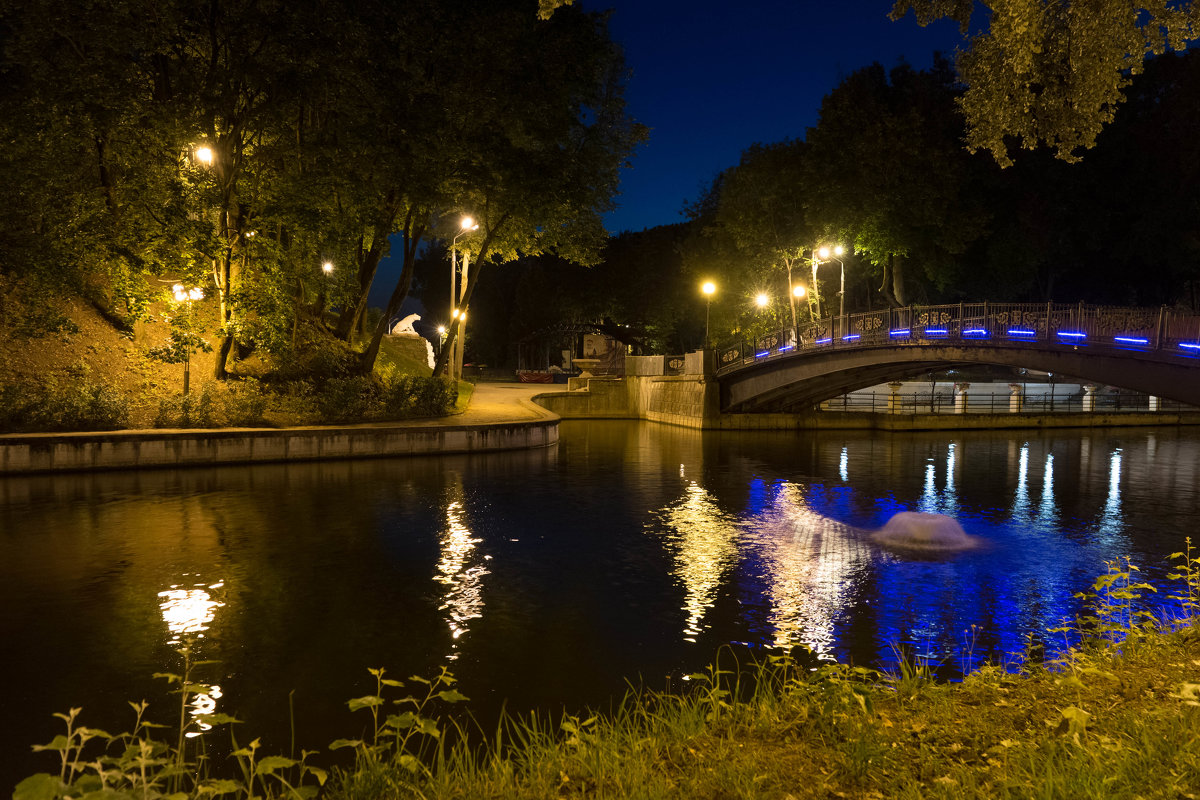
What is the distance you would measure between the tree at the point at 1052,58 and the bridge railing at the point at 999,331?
1141 centimetres

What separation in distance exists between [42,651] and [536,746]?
6370mm

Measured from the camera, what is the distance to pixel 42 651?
345 inches

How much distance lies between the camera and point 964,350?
2783cm

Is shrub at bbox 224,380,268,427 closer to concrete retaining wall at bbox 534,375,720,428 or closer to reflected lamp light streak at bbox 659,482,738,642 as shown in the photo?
reflected lamp light streak at bbox 659,482,738,642

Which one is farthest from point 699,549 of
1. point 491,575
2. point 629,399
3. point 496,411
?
point 629,399

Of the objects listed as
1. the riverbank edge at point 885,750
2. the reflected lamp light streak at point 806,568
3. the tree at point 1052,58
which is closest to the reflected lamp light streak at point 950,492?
the reflected lamp light streak at point 806,568

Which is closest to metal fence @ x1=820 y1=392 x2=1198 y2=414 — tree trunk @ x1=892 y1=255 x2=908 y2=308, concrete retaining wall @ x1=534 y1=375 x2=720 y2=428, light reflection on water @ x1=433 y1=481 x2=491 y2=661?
tree trunk @ x1=892 y1=255 x2=908 y2=308

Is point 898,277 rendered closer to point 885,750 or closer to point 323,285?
point 323,285

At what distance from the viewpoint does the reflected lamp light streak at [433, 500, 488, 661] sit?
10.1 m

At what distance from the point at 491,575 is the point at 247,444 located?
13.3 m

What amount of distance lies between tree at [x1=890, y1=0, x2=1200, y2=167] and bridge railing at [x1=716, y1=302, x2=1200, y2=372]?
11.4 meters

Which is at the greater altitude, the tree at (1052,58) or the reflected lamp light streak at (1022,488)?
the tree at (1052,58)

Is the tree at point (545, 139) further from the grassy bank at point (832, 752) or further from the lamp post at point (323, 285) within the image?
the grassy bank at point (832, 752)

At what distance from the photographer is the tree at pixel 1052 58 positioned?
987cm
